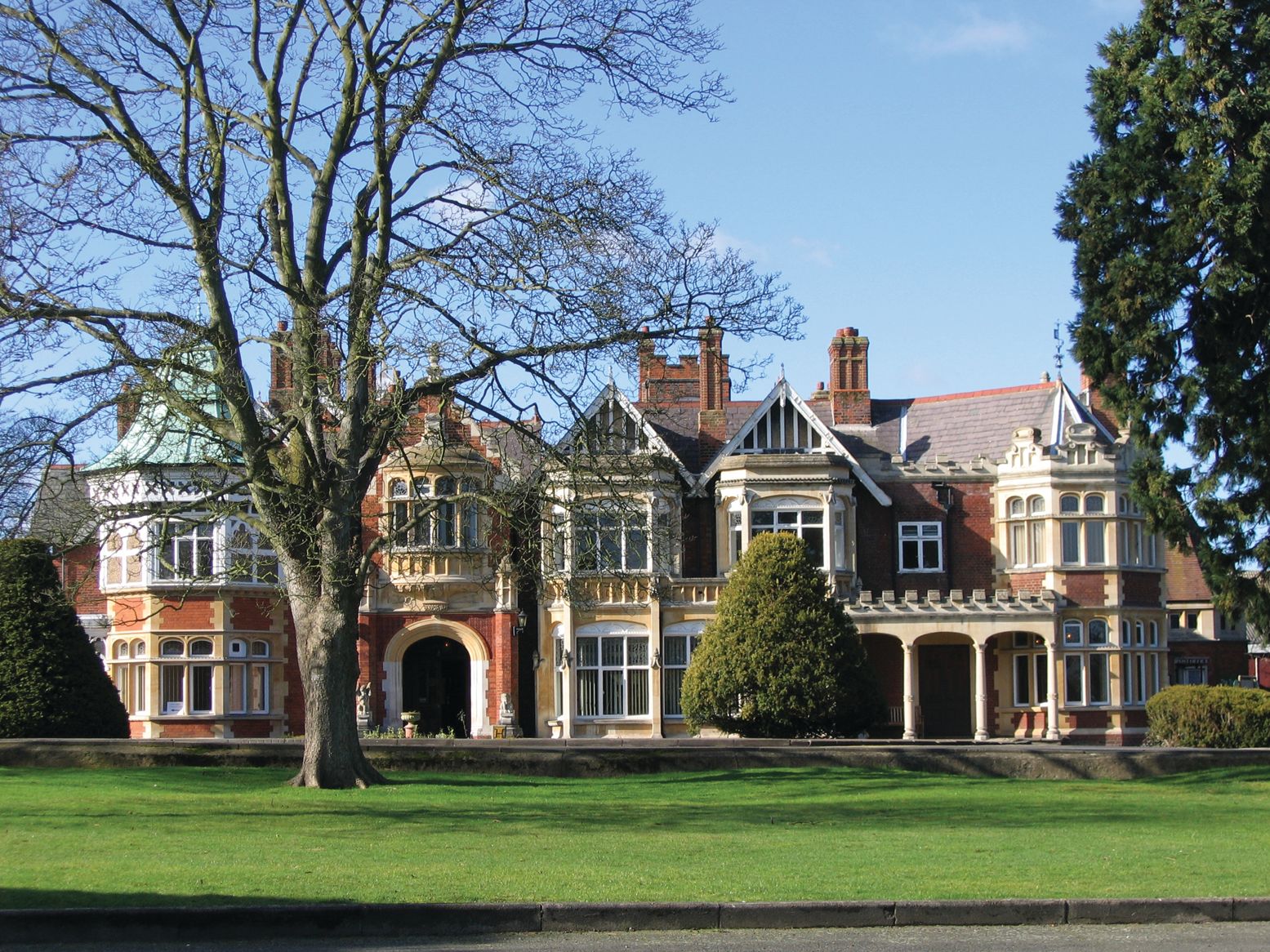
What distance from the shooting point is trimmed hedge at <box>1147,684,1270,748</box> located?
106 ft

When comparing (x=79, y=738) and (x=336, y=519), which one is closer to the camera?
(x=336, y=519)

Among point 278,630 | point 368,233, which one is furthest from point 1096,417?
point 368,233

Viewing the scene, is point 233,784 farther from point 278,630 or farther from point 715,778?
point 278,630

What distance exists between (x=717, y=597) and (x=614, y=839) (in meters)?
Result: 23.3

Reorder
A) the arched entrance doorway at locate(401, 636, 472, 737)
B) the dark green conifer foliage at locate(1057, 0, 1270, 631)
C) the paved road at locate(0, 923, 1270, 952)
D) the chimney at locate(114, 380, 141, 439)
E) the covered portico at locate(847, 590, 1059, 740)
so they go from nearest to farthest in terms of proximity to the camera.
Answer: the paved road at locate(0, 923, 1270, 952) → the chimney at locate(114, 380, 141, 439) → the dark green conifer foliage at locate(1057, 0, 1270, 631) → the covered portico at locate(847, 590, 1059, 740) → the arched entrance doorway at locate(401, 636, 472, 737)

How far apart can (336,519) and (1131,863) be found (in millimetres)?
11927

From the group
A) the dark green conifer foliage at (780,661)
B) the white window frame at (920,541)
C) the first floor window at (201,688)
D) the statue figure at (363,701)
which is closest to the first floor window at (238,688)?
the first floor window at (201,688)

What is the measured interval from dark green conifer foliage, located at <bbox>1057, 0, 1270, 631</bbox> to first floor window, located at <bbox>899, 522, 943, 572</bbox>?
1426cm

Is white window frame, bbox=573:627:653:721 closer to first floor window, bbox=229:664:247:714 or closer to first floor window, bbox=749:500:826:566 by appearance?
first floor window, bbox=749:500:826:566

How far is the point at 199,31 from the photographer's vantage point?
22078 mm

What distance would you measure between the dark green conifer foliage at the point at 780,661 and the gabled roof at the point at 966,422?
26.8ft

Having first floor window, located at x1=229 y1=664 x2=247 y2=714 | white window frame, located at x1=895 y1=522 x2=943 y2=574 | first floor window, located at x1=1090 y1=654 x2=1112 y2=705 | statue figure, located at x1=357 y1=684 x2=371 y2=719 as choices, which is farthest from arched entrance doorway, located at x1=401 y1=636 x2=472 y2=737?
first floor window, located at x1=1090 y1=654 x2=1112 y2=705

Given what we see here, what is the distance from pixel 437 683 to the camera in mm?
41969

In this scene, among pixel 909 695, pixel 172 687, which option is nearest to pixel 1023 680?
pixel 909 695
